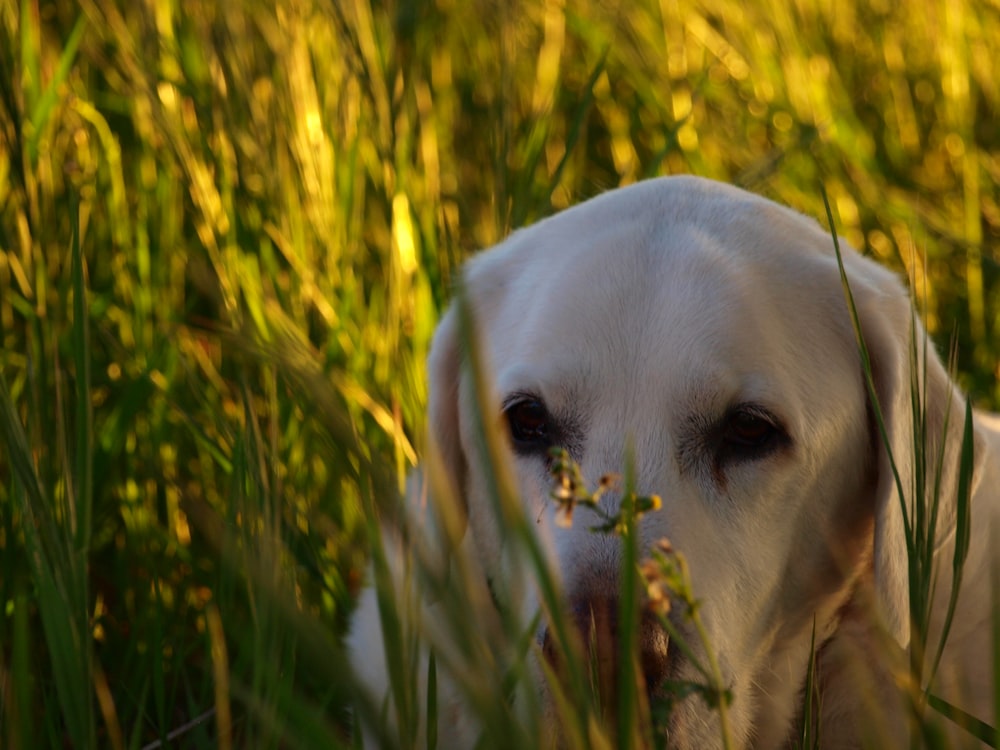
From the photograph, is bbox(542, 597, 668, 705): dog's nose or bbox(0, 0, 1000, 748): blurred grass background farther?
bbox(0, 0, 1000, 748): blurred grass background

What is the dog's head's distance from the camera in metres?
2.07

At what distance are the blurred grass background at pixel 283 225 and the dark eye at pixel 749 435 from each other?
1.05ft

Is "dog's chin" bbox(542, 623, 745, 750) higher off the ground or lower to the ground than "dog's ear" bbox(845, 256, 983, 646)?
lower

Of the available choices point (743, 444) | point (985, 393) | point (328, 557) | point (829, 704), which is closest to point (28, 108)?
point (328, 557)

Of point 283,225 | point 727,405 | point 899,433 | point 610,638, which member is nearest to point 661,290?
point 727,405

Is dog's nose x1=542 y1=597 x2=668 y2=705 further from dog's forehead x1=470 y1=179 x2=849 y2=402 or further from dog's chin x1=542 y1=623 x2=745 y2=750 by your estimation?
dog's forehead x1=470 y1=179 x2=849 y2=402

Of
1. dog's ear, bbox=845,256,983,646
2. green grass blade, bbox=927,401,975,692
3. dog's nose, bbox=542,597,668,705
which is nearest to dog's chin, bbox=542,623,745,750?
dog's nose, bbox=542,597,668,705

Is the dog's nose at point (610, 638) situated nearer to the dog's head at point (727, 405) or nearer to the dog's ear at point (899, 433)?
the dog's head at point (727, 405)

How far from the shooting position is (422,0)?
3.60 m

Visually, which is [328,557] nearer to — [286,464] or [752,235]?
[286,464]

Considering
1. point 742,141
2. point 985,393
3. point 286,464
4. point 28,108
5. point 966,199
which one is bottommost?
point 985,393

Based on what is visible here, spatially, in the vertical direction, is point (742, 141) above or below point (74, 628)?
above

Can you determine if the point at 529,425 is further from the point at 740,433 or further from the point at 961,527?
the point at 961,527

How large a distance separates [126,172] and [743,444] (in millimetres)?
2394
